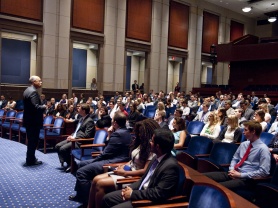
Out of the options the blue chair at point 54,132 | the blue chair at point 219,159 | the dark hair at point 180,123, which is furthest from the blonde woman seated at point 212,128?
the blue chair at point 54,132

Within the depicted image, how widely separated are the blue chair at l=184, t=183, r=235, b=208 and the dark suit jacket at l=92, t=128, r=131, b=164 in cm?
173

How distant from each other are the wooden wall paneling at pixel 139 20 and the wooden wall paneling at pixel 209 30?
484 cm

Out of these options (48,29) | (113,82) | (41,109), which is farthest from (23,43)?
(41,109)

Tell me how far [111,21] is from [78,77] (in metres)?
4.01

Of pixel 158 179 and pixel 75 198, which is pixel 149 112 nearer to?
pixel 75 198

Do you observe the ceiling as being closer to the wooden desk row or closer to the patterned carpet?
the patterned carpet

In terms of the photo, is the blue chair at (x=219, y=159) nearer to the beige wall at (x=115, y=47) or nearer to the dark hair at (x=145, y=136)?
the dark hair at (x=145, y=136)

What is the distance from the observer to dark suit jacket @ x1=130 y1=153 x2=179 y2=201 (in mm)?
2305

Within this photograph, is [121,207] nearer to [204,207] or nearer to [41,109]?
[204,207]

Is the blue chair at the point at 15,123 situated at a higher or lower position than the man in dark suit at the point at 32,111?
lower

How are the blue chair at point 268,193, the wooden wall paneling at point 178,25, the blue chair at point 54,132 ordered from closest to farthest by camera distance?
1. the blue chair at point 268,193
2. the blue chair at point 54,132
3. the wooden wall paneling at point 178,25

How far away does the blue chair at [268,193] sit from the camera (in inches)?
107

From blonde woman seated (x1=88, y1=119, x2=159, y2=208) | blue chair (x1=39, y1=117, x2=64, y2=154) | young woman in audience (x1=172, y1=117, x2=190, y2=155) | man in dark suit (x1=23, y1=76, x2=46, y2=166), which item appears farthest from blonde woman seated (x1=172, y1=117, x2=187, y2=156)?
blue chair (x1=39, y1=117, x2=64, y2=154)

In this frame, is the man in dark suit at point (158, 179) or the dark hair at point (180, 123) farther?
the dark hair at point (180, 123)
